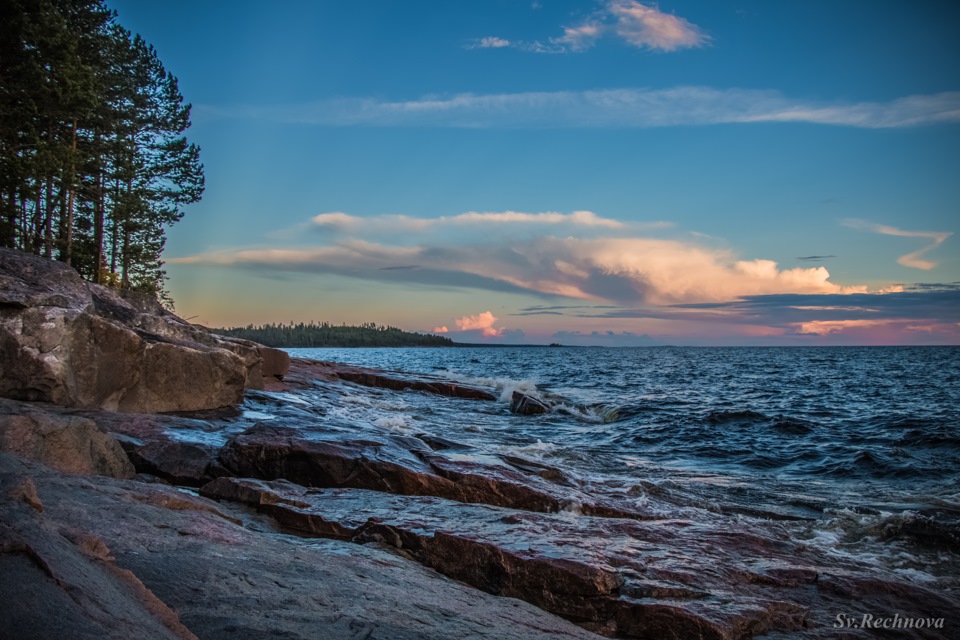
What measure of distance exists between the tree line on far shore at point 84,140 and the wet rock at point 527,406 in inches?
771

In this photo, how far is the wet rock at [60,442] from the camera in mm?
6656

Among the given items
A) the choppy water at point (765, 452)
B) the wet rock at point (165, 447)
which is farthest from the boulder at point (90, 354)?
the choppy water at point (765, 452)

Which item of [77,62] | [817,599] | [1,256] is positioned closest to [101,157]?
[77,62]

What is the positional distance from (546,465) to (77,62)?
2465 cm

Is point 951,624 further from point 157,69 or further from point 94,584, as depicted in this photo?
point 157,69

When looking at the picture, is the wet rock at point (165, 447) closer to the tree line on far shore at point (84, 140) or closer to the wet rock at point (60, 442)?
the wet rock at point (60, 442)

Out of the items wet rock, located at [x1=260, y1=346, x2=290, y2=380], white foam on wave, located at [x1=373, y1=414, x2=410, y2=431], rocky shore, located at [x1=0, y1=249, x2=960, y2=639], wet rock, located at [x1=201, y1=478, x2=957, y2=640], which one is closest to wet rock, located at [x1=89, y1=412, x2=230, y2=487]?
rocky shore, located at [x1=0, y1=249, x2=960, y2=639]

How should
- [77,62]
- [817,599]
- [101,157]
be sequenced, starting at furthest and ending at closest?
1. [101,157]
2. [77,62]
3. [817,599]

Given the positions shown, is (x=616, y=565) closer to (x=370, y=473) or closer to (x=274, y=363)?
(x=370, y=473)

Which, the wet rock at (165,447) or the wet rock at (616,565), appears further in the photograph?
the wet rock at (165,447)

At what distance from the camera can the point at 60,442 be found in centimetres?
699

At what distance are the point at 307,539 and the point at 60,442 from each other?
3.34 m

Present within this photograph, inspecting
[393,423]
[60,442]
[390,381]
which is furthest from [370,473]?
[390,381]

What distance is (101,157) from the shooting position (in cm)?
3062
